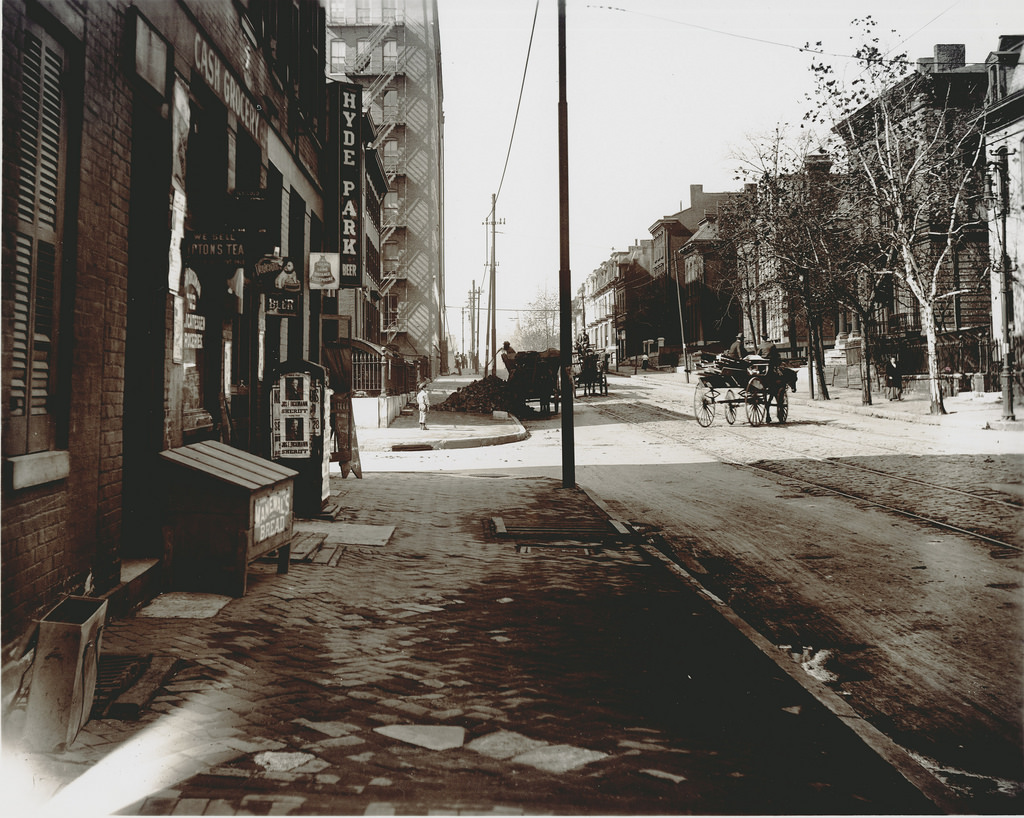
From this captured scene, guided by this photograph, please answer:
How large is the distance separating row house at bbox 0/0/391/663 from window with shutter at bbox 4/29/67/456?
0.04 ft

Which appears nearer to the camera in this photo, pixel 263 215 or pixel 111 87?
pixel 111 87

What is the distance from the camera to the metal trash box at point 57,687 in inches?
131

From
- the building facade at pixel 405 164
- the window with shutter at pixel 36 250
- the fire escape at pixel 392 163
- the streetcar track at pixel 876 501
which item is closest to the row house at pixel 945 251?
the streetcar track at pixel 876 501

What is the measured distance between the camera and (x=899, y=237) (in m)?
23.6

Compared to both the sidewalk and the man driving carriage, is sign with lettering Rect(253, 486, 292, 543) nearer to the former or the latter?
the man driving carriage

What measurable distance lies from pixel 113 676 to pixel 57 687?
611mm

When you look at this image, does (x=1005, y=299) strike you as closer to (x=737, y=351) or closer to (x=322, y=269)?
(x=737, y=351)

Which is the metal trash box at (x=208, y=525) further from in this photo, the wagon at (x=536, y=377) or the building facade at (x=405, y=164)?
the building facade at (x=405, y=164)

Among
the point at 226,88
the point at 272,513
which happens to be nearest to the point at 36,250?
the point at 272,513

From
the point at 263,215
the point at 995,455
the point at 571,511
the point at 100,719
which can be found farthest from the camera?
the point at 995,455

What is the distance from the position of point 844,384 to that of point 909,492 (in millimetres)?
26269

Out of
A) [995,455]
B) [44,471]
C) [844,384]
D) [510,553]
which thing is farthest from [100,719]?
[844,384]

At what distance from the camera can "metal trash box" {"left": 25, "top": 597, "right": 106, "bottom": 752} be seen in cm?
334

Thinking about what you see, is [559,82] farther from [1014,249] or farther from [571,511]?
[1014,249]
